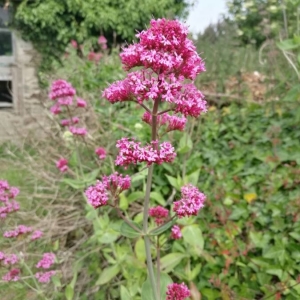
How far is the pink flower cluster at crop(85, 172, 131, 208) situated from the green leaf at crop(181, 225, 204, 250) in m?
0.90

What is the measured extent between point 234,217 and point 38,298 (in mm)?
1219

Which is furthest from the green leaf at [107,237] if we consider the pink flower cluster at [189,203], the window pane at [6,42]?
the window pane at [6,42]

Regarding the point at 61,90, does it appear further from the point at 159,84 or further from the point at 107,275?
the point at 159,84

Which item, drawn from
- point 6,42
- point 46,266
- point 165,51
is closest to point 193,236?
point 46,266

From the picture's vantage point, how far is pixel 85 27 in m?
7.80

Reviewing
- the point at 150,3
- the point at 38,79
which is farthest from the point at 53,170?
the point at 150,3

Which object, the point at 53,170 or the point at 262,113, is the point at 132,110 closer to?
the point at 53,170

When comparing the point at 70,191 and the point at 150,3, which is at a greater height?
the point at 150,3

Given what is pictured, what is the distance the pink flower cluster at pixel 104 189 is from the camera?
1292 millimetres

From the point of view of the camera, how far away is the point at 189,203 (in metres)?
1.28

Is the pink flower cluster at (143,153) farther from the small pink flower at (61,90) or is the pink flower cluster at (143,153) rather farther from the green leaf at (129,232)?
the small pink flower at (61,90)

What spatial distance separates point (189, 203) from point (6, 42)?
7.74 meters

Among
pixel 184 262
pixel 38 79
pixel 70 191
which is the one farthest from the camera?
pixel 38 79

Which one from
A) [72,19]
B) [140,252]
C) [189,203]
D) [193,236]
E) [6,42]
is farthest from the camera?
[6,42]
